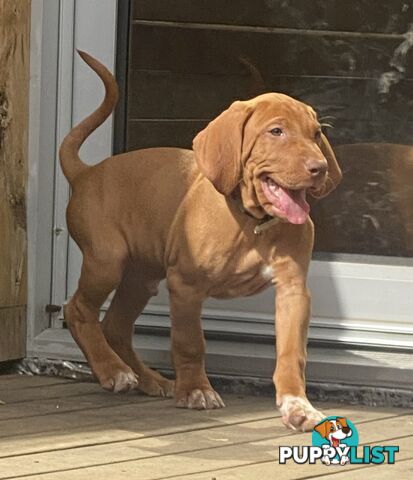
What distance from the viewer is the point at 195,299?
3.96 m

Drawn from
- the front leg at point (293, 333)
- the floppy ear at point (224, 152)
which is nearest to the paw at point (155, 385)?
the front leg at point (293, 333)

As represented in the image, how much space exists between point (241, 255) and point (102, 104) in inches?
28.7

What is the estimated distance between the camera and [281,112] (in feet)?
12.4

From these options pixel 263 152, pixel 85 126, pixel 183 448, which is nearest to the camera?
pixel 183 448

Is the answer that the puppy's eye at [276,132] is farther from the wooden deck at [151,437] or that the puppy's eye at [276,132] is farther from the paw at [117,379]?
the paw at [117,379]

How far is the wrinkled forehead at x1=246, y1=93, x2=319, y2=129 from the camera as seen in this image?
375 centimetres

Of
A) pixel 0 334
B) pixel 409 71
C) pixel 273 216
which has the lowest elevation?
pixel 0 334

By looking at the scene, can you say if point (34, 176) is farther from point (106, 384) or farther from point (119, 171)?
point (106, 384)

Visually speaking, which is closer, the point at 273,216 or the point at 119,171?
the point at 273,216

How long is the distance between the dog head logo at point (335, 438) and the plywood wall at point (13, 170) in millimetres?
1296

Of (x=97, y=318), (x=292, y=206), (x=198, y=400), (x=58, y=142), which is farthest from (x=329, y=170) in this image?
(x=58, y=142)

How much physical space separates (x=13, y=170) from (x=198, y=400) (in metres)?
1.07

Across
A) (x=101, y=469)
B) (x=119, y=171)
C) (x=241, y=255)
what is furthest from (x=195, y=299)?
(x=101, y=469)

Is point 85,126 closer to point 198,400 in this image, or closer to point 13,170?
point 13,170
